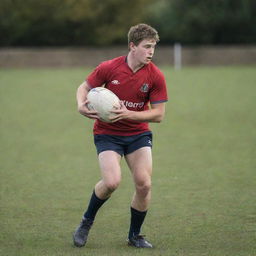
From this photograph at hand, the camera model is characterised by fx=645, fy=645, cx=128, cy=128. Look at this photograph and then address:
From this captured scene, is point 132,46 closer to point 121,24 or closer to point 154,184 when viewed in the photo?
point 154,184

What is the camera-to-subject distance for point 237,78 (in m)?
28.5

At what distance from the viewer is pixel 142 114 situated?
6.03 metres

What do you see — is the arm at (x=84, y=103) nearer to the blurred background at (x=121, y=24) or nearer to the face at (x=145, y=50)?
the face at (x=145, y=50)

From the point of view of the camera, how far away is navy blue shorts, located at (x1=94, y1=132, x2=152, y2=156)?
6.17 meters

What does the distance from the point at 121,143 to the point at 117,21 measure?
38.5 m

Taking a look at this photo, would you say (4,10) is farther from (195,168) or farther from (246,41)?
(195,168)

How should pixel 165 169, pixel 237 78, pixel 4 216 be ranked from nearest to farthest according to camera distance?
pixel 4 216 → pixel 165 169 → pixel 237 78

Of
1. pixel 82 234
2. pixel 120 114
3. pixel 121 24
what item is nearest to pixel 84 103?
pixel 120 114

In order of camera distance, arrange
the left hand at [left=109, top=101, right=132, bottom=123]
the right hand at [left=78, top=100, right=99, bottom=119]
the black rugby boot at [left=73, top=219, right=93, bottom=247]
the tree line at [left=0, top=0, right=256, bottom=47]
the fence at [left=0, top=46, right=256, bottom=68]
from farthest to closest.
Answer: the tree line at [left=0, top=0, right=256, bottom=47]
the fence at [left=0, top=46, right=256, bottom=68]
the black rugby boot at [left=73, top=219, right=93, bottom=247]
the right hand at [left=78, top=100, right=99, bottom=119]
the left hand at [left=109, top=101, right=132, bottom=123]

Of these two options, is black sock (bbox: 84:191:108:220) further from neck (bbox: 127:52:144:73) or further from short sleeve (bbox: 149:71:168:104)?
neck (bbox: 127:52:144:73)

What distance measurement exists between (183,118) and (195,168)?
6.93 m

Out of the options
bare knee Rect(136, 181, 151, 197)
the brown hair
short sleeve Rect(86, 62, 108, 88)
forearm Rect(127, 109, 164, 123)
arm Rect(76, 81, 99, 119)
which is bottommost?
bare knee Rect(136, 181, 151, 197)

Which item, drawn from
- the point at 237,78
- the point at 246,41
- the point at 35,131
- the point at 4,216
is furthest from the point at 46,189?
the point at 246,41

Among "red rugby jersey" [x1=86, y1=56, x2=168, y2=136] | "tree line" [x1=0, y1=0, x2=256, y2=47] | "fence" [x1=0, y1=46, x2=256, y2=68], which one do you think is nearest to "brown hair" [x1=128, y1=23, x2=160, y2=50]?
"red rugby jersey" [x1=86, y1=56, x2=168, y2=136]
